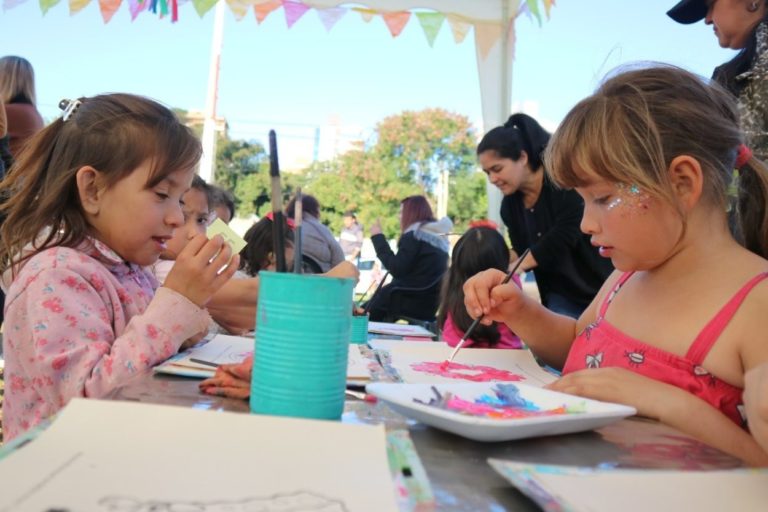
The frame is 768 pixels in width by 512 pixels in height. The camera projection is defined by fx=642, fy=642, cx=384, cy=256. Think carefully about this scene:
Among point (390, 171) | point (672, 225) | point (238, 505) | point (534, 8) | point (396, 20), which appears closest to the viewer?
point (238, 505)

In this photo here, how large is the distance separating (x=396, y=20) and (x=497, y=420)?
3911mm

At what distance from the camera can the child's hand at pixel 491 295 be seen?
128 centimetres

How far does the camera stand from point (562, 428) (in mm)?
662

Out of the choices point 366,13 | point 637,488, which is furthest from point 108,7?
point 637,488

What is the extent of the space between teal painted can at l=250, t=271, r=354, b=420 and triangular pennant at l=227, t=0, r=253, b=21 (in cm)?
374

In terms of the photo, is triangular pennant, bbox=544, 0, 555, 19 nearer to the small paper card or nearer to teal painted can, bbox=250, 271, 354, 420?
the small paper card

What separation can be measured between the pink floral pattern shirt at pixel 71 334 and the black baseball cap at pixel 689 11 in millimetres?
1772


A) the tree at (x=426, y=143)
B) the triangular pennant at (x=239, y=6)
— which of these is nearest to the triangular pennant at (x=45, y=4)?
the triangular pennant at (x=239, y=6)

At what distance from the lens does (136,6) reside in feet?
12.1

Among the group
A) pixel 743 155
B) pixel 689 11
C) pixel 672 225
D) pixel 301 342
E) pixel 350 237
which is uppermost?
pixel 689 11

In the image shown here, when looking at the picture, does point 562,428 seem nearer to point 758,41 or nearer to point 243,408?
point 243,408

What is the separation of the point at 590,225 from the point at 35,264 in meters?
0.89

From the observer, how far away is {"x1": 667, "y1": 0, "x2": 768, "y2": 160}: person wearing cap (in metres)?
1.45

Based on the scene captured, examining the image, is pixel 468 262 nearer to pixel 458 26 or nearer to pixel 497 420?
pixel 497 420
